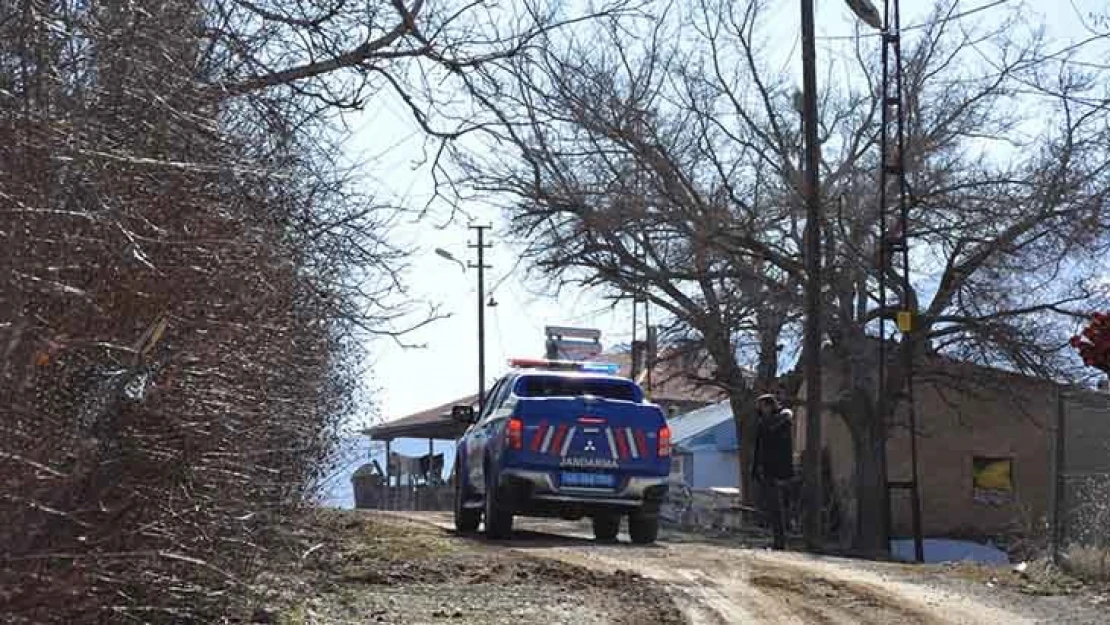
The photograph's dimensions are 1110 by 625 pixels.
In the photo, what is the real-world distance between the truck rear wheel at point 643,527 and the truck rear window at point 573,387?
1251mm

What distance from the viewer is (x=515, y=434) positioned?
663 inches

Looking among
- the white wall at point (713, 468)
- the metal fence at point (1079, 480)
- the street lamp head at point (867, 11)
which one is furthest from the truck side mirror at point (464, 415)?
the white wall at point (713, 468)

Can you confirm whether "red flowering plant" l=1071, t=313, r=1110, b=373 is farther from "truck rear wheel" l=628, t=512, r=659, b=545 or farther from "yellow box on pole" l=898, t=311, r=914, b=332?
"yellow box on pole" l=898, t=311, r=914, b=332

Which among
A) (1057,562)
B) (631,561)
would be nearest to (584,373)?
(631,561)

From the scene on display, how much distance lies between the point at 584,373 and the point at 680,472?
30919 mm

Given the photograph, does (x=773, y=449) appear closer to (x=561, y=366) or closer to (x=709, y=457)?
(x=561, y=366)

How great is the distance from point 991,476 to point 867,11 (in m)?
16.2

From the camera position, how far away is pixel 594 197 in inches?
1103

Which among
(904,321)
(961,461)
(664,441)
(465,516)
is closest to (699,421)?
(961,461)

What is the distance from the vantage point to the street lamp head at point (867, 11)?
24766 mm

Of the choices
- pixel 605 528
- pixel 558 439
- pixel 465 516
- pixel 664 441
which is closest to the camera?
pixel 558 439

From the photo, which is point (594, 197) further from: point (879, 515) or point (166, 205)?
point (166, 205)

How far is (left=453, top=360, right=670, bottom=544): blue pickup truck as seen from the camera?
664 inches

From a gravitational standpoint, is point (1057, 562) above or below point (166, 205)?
below
